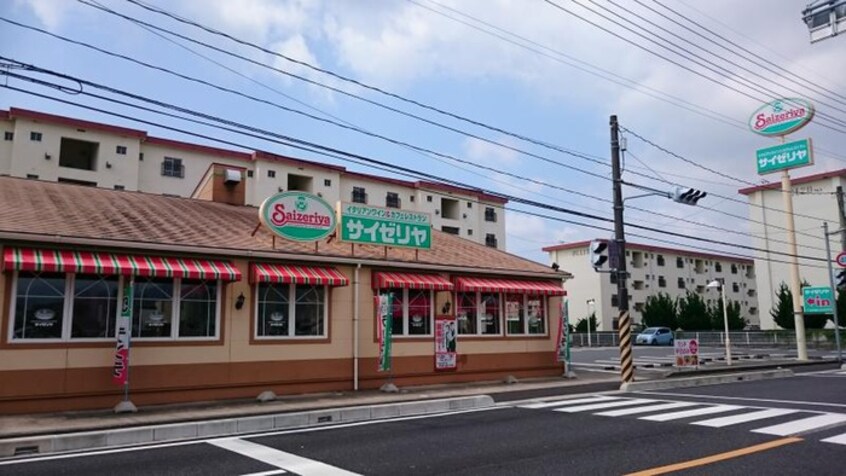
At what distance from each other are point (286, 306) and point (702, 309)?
51358 mm

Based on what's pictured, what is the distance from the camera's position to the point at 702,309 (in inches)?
2270

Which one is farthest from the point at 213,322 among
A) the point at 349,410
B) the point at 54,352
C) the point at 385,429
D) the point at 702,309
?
the point at 702,309

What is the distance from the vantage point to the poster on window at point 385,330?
52.2ft

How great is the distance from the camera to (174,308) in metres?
13.9

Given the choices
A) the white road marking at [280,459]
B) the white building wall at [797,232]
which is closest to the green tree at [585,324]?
the white building wall at [797,232]

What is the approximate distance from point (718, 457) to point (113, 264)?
11217 mm

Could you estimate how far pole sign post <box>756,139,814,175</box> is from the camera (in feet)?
98.4

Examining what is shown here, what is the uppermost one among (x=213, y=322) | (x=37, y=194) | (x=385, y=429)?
(x=37, y=194)

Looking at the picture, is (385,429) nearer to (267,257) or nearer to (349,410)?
(349,410)

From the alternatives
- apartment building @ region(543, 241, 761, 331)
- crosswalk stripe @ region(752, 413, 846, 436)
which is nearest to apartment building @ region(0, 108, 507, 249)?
apartment building @ region(543, 241, 761, 331)

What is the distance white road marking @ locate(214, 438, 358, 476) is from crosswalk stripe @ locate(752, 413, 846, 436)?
22.2 feet

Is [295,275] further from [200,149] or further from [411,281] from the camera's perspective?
[200,149]

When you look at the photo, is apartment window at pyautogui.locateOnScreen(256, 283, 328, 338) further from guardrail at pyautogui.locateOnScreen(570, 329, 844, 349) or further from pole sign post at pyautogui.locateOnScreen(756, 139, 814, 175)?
guardrail at pyautogui.locateOnScreen(570, 329, 844, 349)

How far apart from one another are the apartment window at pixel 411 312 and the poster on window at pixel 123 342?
6.70m
